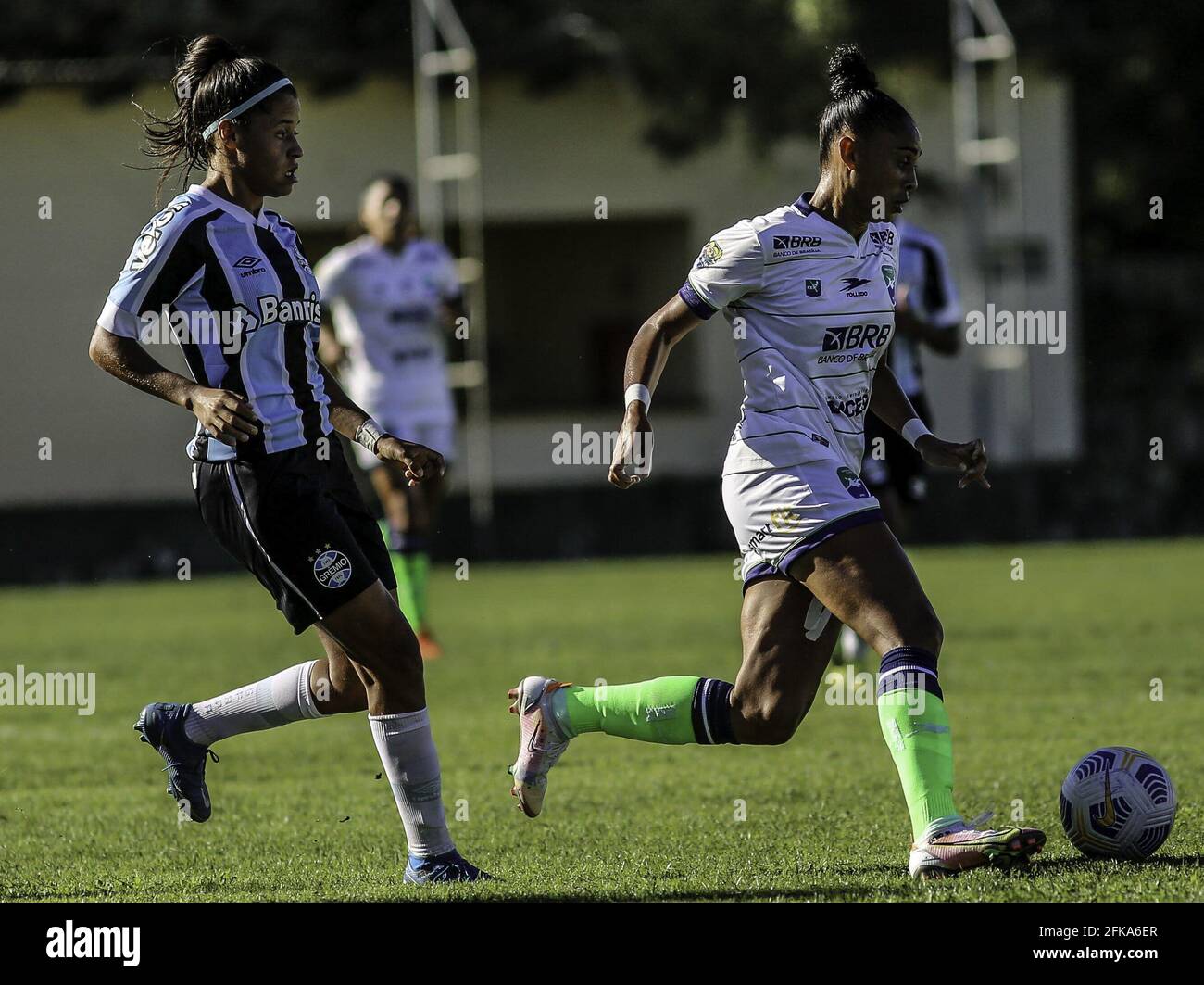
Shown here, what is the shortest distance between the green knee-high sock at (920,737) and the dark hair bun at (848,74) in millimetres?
1580

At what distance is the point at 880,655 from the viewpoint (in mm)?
5137

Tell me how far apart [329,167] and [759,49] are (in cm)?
513

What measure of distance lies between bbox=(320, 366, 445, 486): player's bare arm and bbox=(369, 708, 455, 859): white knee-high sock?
0.67 m

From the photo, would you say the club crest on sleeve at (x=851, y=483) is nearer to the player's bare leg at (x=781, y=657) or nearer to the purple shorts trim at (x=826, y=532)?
the purple shorts trim at (x=826, y=532)

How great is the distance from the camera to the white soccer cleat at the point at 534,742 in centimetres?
574

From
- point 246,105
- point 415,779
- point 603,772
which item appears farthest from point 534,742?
point 246,105

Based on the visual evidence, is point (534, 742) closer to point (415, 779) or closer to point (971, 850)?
point (415, 779)

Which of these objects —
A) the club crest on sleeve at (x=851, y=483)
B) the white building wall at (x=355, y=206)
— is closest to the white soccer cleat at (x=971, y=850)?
the club crest on sleeve at (x=851, y=483)

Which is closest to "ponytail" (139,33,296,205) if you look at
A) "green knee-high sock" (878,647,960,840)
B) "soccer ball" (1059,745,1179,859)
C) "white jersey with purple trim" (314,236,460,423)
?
"green knee-high sock" (878,647,960,840)

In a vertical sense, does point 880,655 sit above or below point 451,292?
below

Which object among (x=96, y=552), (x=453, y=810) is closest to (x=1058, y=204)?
(x=96, y=552)

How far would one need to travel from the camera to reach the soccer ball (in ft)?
17.4

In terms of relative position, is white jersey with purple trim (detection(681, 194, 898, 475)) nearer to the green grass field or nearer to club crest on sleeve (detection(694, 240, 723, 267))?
club crest on sleeve (detection(694, 240, 723, 267))

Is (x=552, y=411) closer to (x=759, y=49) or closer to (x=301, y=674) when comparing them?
(x=759, y=49)
